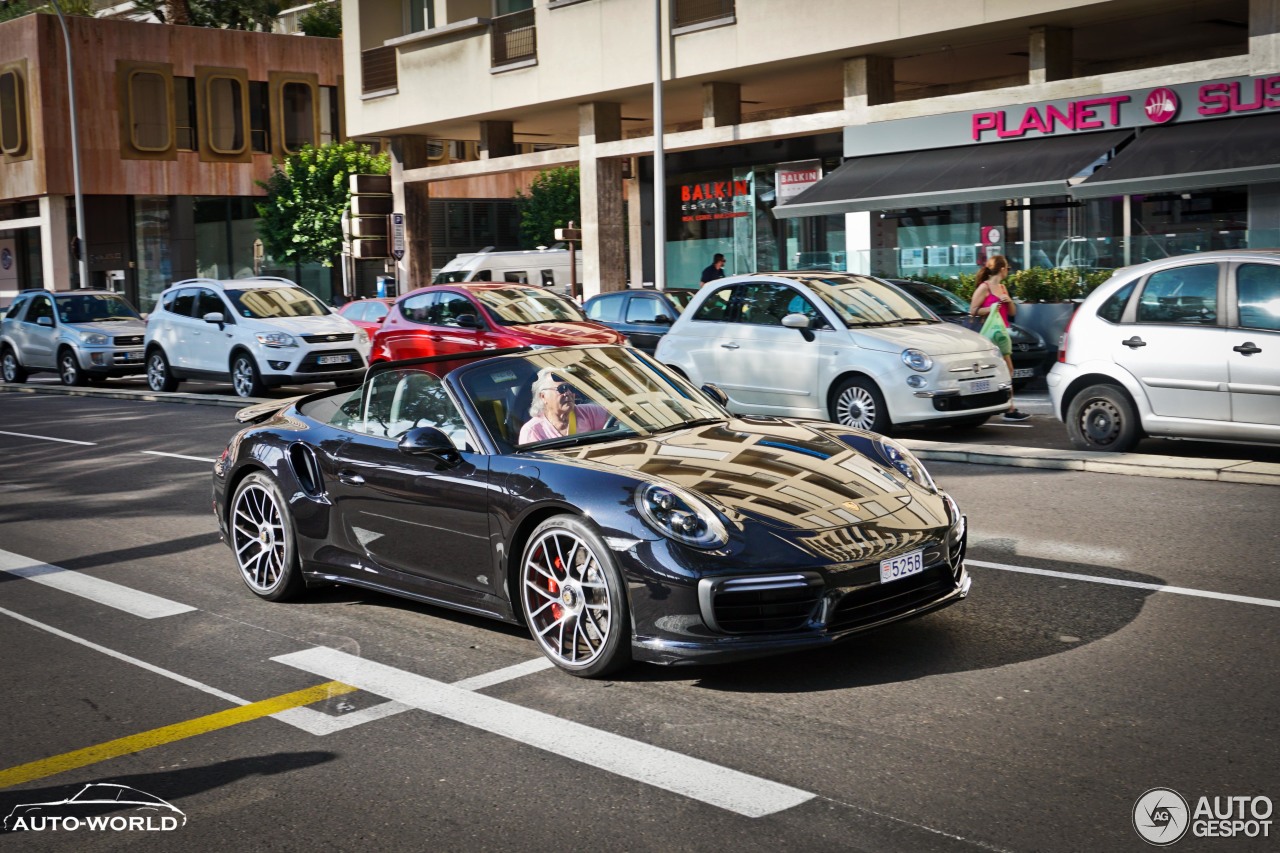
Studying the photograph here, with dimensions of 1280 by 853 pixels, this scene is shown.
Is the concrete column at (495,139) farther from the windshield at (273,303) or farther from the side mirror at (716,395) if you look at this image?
the side mirror at (716,395)

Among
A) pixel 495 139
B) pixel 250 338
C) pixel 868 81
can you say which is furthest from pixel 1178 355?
pixel 495 139

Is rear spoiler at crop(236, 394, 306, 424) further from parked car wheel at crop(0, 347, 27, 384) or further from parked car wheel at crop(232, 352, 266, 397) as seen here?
parked car wheel at crop(0, 347, 27, 384)

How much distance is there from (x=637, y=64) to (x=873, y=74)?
565 centimetres

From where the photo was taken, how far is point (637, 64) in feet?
100

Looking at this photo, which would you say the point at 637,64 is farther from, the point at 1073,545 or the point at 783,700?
the point at 783,700

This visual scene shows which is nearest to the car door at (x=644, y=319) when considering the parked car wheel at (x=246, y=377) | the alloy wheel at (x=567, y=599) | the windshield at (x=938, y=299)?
the windshield at (x=938, y=299)

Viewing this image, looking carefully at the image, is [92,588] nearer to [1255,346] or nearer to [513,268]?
[1255,346]

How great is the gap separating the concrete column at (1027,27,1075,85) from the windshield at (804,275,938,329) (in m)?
12.0

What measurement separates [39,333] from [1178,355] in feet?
72.9

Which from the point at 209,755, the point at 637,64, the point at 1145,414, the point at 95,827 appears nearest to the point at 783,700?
the point at 209,755

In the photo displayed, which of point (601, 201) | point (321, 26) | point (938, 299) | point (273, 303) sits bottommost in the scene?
point (938, 299)

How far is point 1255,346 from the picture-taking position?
10438 millimetres

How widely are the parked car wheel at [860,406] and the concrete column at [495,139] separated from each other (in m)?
24.9

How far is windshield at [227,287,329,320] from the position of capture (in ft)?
70.5
